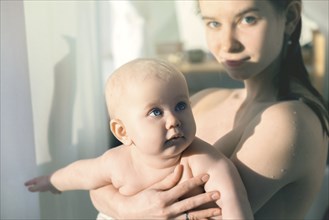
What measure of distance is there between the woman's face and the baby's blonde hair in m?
0.19

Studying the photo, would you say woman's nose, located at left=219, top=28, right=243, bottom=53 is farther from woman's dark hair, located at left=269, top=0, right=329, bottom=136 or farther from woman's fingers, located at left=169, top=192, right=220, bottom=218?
woman's fingers, located at left=169, top=192, right=220, bottom=218

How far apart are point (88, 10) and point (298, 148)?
0.67 meters

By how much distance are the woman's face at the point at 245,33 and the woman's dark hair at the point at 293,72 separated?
0.10ft

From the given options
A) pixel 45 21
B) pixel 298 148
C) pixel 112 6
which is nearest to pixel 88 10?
pixel 45 21

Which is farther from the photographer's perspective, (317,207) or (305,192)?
(317,207)

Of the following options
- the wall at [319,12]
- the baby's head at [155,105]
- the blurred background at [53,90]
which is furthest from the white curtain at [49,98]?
the wall at [319,12]

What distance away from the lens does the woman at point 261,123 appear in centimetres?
94

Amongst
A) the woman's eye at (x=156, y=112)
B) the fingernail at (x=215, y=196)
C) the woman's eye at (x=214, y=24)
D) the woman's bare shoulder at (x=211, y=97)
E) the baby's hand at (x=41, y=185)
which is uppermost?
the woman's eye at (x=214, y=24)

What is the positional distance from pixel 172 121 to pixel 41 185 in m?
0.43

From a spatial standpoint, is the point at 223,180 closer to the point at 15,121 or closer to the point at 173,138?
the point at 173,138

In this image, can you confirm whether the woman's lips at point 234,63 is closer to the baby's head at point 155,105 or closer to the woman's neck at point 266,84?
the woman's neck at point 266,84

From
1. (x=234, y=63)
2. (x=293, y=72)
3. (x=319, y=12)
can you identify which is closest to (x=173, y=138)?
(x=234, y=63)

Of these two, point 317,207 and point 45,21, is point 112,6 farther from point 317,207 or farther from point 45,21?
point 317,207

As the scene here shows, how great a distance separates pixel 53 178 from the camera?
45.0 inches
